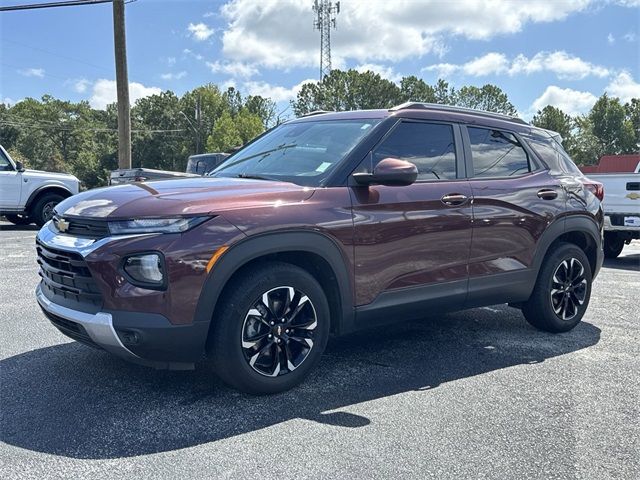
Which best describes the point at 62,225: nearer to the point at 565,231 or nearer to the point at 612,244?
the point at 565,231

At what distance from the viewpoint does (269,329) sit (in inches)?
137

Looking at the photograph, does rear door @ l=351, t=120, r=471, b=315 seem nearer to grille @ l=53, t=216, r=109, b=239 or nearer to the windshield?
the windshield

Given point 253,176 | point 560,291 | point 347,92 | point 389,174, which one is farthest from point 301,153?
point 347,92

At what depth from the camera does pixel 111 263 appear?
3070mm

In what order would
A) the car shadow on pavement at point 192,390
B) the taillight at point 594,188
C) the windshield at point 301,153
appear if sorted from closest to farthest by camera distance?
the car shadow on pavement at point 192,390 < the windshield at point 301,153 < the taillight at point 594,188

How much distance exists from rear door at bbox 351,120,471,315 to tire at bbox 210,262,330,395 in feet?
1.30

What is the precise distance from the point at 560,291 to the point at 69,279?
405 cm

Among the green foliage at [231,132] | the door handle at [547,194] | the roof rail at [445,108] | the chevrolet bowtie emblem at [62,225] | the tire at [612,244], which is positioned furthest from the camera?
the green foliage at [231,132]

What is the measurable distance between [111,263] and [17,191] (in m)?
11.4

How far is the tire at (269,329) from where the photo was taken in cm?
330

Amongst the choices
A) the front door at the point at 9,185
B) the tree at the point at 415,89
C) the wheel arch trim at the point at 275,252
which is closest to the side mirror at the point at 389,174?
the wheel arch trim at the point at 275,252

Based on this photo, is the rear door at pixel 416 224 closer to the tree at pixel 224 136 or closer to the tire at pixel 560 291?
the tire at pixel 560 291

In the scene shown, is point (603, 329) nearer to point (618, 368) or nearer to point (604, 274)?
point (618, 368)

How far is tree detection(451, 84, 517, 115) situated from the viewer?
7231 cm
